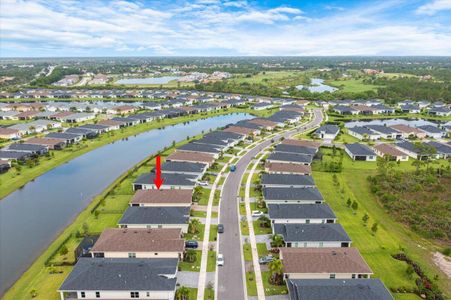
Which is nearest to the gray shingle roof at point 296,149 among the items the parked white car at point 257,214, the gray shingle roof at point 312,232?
the parked white car at point 257,214

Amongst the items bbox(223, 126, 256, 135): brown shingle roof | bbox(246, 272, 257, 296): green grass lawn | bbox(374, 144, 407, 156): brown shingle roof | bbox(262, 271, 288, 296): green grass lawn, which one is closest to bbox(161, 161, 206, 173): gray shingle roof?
bbox(246, 272, 257, 296): green grass lawn

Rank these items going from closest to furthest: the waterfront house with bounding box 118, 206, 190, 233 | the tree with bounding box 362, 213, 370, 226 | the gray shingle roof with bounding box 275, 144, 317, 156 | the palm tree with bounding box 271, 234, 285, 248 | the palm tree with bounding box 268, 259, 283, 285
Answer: the palm tree with bounding box 268, 259, 283, 285 → the palm tree with bounding box 271, 234, 285, 248 → the waterfront house with bounding box 118, 206, 190, 233 → the tree with bounding box 362, 213, 370, 226 → the gray shingle roof with bounding box 275, 144, 317, 156

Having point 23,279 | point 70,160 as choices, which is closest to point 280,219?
point 23,279

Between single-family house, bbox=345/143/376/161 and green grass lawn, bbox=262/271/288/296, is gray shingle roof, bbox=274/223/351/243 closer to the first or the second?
green grass lawn, bbox=262/271/288/296

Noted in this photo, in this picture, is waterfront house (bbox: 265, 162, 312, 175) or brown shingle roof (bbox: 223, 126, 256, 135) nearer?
waterfront house (bbox: 265, 162, 312, 175)

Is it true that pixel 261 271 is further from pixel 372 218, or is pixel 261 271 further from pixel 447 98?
pixel 447 98

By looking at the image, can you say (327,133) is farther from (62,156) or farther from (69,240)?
(69,240)

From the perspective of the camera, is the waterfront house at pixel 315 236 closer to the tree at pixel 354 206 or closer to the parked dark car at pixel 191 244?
the parked dark car at pixel 191 244

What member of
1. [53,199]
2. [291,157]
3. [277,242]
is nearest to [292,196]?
[277,242]
